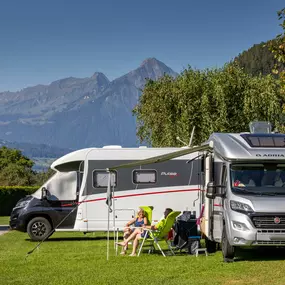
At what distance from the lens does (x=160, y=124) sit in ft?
107

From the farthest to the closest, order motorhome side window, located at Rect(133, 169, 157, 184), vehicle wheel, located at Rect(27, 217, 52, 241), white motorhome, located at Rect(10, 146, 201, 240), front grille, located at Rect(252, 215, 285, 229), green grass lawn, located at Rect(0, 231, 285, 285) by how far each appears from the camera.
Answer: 1. vehicle wheel, located at Rect(27, 217, 52, 241)
2. motorhome side window, located at Rect(133, 169, 157, 184)
3. white motorhome, located at Rect(10, 146, 201, 240)
4. front grille, located at Rect(252, 215, 285, 229)
5. green grass lawn, located at Rect(0, 231, 285, 285)

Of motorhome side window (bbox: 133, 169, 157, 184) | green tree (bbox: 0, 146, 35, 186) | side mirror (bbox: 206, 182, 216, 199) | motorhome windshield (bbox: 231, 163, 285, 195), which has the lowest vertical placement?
side mirror (bbox: 206, 182, 216, 199)

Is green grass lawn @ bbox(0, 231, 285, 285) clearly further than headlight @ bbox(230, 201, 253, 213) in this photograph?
No

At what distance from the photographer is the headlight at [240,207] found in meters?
11.0

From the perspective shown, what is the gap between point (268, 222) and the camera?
1095cm

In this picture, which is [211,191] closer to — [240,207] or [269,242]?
[240,207]

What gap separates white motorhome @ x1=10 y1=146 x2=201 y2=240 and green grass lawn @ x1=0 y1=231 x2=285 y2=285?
10.2 ft

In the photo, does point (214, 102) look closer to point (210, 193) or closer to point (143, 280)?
point (210, 193)

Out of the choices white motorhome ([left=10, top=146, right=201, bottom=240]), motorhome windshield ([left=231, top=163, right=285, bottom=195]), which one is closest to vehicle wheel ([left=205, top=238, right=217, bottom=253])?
motorhome windshield ([left=231, top=163, right=285, bottom=195])

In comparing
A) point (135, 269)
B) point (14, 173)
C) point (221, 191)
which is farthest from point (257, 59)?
point (135, 269)

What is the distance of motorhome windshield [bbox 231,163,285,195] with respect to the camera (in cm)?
1149

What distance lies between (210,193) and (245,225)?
45.1 inches

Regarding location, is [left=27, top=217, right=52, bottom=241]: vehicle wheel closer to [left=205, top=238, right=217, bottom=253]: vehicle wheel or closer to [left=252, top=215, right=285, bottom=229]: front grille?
[left=205, top=238, right=217, bottom=253]: vehicle wheel

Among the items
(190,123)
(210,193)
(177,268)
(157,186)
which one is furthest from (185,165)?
(190,123)
